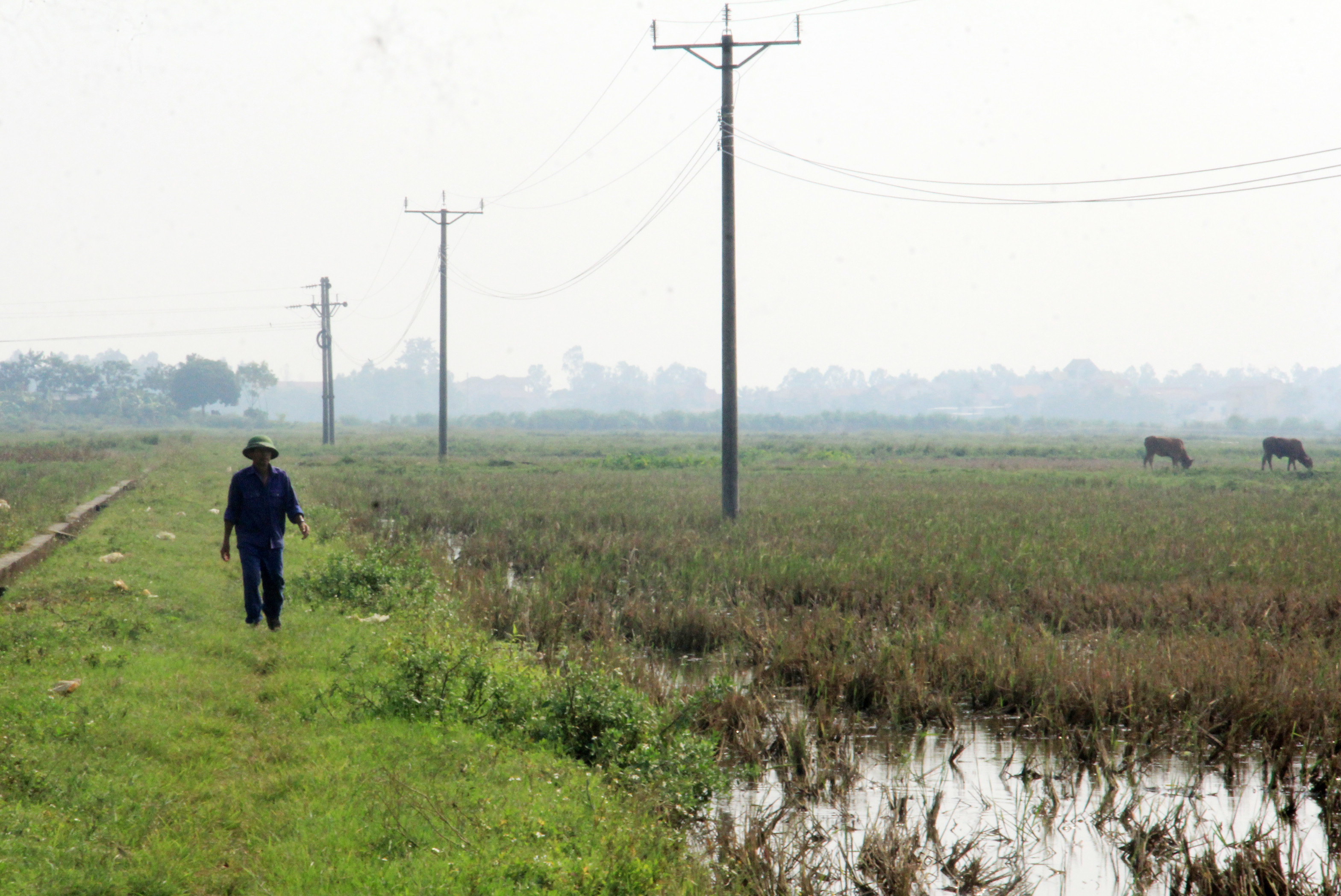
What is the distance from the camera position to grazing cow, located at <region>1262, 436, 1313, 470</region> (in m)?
33.6

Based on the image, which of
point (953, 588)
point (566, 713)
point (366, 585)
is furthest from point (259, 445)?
point (953, 588)

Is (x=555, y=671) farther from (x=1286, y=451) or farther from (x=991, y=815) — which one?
(x=1286, y=451)

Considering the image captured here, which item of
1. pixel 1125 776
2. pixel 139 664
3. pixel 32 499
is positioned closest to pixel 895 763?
pixel 1125 776

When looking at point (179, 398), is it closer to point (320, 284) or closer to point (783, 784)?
point (320, 284)

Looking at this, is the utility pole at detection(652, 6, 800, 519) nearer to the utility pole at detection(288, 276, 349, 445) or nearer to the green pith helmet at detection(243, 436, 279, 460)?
the green pith helmet at detection(243, 436, 279, 460)

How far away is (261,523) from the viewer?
8539 millimetres

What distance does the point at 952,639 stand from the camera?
8.62 metres

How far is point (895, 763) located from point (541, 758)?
8.03 ft

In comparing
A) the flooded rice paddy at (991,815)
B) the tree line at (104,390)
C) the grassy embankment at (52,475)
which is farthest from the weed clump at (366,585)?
the tree line at (104,390)

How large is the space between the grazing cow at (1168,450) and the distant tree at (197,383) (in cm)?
10862

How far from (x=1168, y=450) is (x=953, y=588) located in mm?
29496

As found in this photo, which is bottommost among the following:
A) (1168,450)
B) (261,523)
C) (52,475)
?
(52,475)

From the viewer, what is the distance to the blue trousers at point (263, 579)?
8547mm

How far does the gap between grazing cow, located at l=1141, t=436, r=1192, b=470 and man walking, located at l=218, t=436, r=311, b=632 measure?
3394 cm
